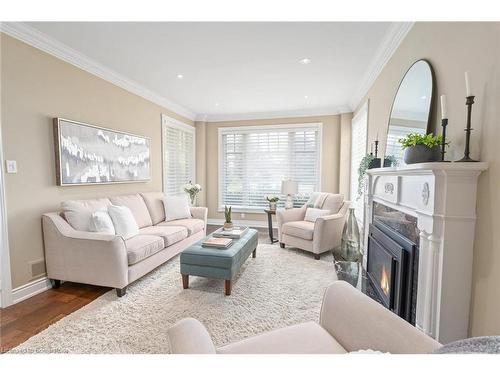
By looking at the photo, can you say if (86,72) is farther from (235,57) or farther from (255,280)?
(255,280)

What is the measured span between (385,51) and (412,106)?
0.99 metres

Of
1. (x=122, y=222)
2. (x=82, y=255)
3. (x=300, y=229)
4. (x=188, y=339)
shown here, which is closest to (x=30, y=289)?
(x=82, y=255)

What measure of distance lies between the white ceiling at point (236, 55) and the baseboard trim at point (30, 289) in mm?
2509

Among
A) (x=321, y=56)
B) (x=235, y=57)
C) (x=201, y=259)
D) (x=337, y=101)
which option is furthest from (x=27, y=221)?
(x=337, y=101)

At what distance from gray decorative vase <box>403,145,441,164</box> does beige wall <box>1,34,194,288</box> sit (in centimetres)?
336

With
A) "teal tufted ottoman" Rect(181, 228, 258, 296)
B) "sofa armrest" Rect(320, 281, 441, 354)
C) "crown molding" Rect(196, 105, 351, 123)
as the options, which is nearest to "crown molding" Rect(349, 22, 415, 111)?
"crown molding" Rect(196, 105, 351, 123)

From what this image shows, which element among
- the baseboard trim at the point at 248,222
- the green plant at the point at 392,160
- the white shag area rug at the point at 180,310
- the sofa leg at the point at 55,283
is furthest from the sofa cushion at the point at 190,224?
the green plant at the point at 392,160

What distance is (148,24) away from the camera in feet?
6.98

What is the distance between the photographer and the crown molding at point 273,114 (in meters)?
4.80

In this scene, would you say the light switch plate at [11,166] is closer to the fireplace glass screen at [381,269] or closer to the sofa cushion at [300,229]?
the sofa cushion at [300,229]

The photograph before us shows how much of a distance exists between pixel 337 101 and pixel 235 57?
2490 millimetres

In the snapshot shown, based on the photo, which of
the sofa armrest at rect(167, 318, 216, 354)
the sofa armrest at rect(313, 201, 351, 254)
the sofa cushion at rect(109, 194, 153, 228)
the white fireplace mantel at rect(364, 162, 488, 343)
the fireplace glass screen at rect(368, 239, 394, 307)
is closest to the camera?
the sofa armrest at rect(167, 318, 216, 354)

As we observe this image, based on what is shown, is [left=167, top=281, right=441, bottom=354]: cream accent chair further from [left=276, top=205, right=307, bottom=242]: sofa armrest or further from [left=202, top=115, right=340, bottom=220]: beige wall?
[left=202, top=115, right=340, bottom=220]: beige wall

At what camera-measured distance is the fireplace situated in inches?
64.1
